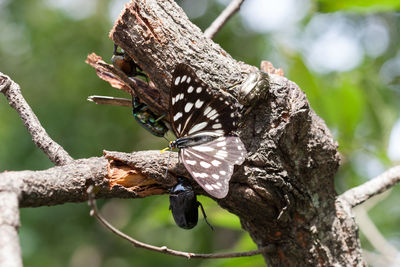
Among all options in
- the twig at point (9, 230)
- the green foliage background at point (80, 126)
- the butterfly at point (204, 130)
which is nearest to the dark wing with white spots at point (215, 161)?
the butterfly at point (204, 130)

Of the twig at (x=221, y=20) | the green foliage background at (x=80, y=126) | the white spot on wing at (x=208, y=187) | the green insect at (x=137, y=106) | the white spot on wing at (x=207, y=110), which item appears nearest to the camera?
the white spot on wing at (x=208, y=187)

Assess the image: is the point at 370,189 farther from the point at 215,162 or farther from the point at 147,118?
the point at 147,118

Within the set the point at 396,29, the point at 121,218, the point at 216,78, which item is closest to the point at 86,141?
the point at 121,218

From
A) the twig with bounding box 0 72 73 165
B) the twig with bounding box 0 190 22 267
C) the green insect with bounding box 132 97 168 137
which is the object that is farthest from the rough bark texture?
the twig with bounding box 0 190 22 267

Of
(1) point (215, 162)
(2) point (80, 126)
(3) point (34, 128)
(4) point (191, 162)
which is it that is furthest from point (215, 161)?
(2) point (80, 126)

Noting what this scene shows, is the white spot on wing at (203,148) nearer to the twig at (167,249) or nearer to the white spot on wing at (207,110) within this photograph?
the white spot on wing at (207,110)

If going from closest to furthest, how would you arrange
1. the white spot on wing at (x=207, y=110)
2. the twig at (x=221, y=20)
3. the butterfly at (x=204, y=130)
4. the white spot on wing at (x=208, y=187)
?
the white spot on wing at (x=208, y=187), the butterfly at (x=204, y=130), the white spot on wing at (x=207, y=110), the twig at (x=221, y=20)

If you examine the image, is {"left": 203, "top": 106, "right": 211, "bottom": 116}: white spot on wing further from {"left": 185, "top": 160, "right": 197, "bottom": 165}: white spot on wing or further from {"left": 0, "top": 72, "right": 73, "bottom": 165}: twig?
{"left": 0, "top": 72, "right": 73, "bottom": 165}: twig
